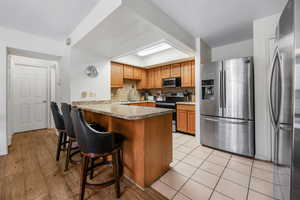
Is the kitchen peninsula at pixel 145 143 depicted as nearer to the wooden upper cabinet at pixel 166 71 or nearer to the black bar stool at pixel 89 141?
the black bar stool at pixel 89 141

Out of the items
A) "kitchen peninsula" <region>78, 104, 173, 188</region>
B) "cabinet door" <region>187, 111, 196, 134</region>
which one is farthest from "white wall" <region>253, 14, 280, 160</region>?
"kitchen peninsula" <region>78, 104, 173, 188</region>

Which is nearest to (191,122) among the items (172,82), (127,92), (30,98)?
(172,82)

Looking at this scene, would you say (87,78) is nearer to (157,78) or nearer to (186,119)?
(157,78)

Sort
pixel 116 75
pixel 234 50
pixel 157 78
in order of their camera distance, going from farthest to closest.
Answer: pixel 157 78, pixel 116 75, pixel 234 50

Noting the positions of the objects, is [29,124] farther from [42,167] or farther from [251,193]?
[251,193]

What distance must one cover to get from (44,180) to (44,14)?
2.52 meters

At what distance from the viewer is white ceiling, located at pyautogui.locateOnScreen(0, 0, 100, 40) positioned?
68.6 inches

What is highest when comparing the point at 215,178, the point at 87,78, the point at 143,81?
the point at 143,81

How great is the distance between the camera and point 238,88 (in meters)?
2.19

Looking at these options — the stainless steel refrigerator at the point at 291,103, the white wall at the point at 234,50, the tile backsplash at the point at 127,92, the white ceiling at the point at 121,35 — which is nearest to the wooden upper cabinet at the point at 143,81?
the tile backsplash at the point at 127,92

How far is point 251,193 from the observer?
1.38 meters

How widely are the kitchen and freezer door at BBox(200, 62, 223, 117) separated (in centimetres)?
2

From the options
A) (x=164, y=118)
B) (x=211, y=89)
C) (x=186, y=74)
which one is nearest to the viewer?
(x=164, y=118)

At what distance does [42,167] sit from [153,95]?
3.83 m
